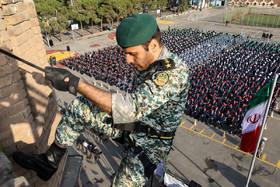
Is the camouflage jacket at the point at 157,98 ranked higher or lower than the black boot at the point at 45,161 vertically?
higher

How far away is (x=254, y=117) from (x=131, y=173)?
603 centimetres

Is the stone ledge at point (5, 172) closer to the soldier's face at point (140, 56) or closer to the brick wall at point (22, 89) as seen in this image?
the brick wall at point (22, 89)

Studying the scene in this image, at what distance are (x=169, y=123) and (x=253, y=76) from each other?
870 inches

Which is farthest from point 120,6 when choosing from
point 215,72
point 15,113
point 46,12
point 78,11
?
point 15,113

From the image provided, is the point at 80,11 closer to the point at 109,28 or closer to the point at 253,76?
the point at 109,28

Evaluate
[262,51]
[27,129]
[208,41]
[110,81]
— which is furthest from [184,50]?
[27,129]

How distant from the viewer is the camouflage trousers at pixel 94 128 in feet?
9.98

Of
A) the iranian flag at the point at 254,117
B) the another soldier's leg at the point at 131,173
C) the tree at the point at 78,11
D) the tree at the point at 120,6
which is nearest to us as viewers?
the another soldier's leg at the point at 131,173

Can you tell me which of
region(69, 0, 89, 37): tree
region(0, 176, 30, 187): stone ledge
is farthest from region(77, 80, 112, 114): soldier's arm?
region(69, 0, 89, 37): tree

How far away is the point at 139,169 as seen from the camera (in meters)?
3.18

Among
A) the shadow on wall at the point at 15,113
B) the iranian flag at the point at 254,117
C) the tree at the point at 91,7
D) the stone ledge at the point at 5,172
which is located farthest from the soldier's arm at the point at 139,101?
the tree at the point at 91,7

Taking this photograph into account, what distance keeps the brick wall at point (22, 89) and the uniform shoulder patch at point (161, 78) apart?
8.22 ft

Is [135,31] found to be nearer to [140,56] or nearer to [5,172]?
[140,56]

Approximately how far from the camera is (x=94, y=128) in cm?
322
